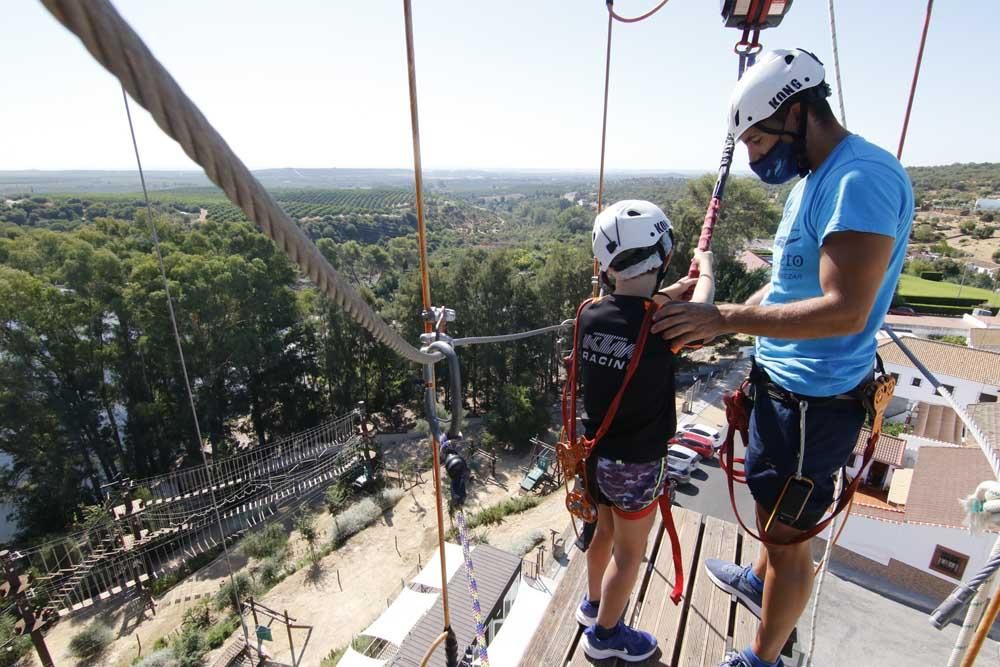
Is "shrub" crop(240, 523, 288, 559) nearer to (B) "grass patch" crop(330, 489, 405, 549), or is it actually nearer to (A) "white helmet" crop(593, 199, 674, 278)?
(B) "grass patch" crop(330, 489, 405, 549)

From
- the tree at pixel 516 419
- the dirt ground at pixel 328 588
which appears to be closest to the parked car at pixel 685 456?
the dirt ground at pixel 328 588

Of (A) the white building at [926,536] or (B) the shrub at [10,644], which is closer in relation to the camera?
(A) the white building at [926,536]

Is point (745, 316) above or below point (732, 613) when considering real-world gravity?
above

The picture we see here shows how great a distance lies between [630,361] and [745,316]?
503 millimetres

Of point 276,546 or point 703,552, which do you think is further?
point 276,546

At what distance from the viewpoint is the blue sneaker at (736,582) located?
9.70 ft

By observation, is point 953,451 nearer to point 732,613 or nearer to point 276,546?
point 732,613

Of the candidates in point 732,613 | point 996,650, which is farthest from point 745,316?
point 996,650

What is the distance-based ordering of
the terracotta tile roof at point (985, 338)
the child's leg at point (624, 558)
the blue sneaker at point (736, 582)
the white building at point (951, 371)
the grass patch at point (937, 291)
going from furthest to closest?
the grass patch at point (937, 291)
the terracotta tile roof at point (985, 338)
the white building at point (951, 371)
the blue sneaker at point (736, 582)
the child's leg at point (624, 558)

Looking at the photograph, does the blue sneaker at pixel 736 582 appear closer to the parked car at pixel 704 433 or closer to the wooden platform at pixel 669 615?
the wooden platform at pixel 669 615

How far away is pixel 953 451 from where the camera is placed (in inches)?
460

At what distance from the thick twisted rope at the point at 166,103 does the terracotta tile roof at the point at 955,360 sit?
20.2 metres

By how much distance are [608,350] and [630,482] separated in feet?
2.16

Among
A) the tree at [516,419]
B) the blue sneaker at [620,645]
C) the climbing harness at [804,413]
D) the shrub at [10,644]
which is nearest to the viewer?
the climbing harness at [804,413]
